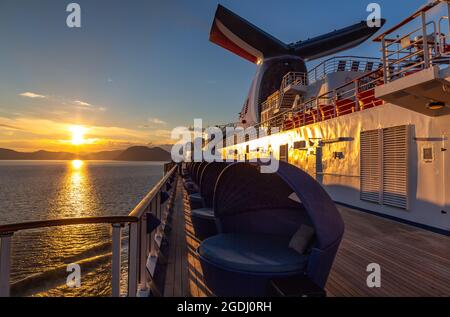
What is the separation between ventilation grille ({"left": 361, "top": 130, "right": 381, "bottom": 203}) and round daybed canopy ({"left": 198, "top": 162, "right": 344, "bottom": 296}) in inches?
253

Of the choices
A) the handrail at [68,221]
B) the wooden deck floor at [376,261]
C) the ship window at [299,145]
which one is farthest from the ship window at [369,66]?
the handrail at [68,221]

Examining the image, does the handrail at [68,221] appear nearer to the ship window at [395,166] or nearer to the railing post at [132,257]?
the railing post at [132,257]

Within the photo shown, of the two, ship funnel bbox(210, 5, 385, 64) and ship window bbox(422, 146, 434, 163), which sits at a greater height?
ship funnel bbox(210, 5, 385, 64)

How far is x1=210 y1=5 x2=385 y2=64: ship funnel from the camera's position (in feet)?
130

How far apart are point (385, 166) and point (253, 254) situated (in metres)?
7.67

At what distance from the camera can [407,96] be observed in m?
7.11

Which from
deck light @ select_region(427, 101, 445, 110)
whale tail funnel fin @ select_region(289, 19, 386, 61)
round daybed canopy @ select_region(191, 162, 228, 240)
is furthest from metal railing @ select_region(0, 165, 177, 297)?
whale tail funnel fin @ select_region(289, 19, 386, 61)

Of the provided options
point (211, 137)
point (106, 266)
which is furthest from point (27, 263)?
point (211, 137)

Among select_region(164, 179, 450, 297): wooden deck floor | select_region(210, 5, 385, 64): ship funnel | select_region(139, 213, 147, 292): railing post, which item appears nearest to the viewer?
select_region(139, 213, 147, 292): railing post

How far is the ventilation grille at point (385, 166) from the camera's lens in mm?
8625

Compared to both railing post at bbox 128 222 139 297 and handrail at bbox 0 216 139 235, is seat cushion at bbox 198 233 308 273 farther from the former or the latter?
handrail at bbox 0 216 139 235

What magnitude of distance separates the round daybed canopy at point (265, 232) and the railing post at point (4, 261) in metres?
2.00

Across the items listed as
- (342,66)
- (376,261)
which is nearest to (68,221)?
(376,261)

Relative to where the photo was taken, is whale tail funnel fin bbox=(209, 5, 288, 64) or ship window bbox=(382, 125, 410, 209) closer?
ship window bbox=(382, 125, 410, 209)
